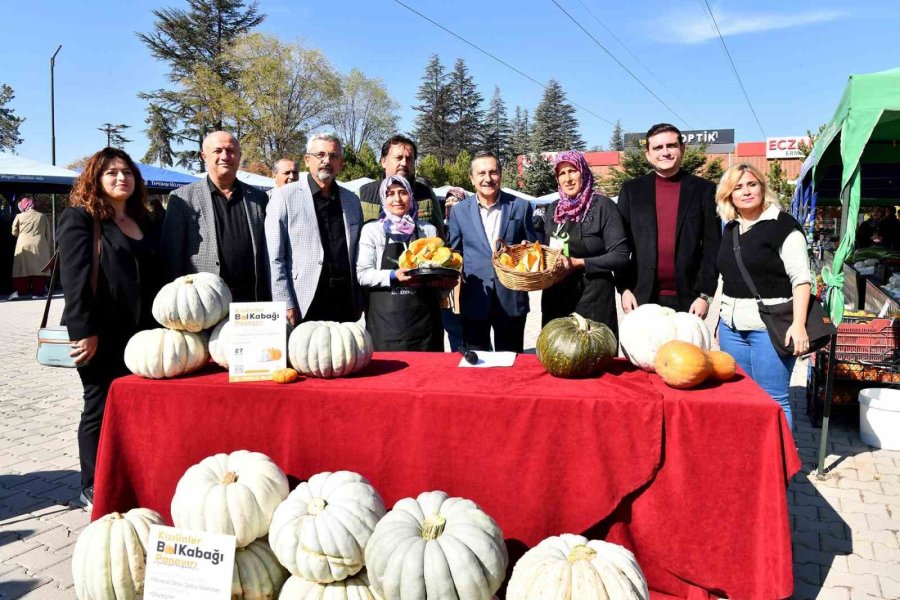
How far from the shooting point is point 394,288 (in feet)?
12.3

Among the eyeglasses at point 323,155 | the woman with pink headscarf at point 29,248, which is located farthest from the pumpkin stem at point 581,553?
the woman with pink headscarf at point 29,248

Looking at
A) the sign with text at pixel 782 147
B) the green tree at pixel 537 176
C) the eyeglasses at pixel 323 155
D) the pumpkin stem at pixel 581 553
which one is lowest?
the pumpkin stem at pixel 581 553

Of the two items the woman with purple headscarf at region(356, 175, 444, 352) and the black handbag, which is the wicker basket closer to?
the woman with purple headscarf at region(356, 175, 444, 352)

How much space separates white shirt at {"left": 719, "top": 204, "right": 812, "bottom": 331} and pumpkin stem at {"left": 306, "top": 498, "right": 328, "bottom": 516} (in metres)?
2.64

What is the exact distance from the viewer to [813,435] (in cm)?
488

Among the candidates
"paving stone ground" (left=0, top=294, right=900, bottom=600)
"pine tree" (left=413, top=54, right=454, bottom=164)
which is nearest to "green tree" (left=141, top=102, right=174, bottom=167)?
"pine tree" (left=413, top=54, right=454, bottom=164)

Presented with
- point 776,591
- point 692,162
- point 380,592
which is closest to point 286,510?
point 380,592

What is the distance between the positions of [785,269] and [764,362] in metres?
0.56

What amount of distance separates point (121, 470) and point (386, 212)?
6.77ft

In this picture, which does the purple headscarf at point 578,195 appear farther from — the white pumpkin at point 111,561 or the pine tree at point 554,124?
the pine tree at point 554,124

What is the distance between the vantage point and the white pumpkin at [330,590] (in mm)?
2184

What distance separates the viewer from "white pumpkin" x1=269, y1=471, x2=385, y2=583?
215cm

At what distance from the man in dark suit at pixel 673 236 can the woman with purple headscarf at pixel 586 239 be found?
0.18m

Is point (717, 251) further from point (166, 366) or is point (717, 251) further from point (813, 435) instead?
point (166, 366)
